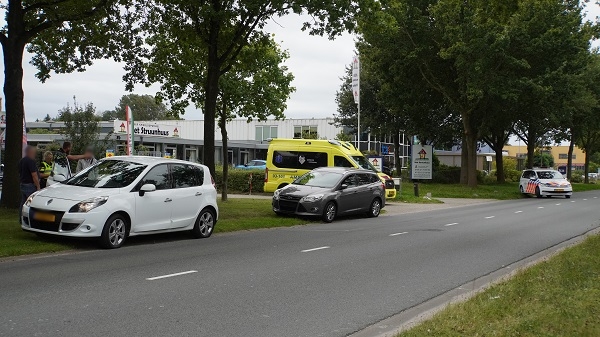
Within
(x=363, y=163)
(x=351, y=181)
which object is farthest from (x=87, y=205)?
(x=363, y=163)

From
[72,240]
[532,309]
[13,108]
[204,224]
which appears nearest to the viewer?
[532,309]

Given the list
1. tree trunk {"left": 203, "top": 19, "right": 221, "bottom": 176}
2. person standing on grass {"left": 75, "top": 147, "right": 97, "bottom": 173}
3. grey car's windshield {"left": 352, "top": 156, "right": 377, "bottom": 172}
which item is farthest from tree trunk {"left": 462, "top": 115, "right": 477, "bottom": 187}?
person standing on grass {"left": 75, "top": 147, "right": 97, "bottom": 173}

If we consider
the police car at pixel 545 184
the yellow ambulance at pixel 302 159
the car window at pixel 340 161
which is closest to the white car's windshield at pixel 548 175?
the police car at pixel 545 184

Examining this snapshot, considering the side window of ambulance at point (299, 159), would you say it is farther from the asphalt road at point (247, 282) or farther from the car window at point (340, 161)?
the asphalt road at point (247, 282)

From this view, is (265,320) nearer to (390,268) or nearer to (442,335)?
(442,335)

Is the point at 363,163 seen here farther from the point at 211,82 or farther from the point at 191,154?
the point at 191,154

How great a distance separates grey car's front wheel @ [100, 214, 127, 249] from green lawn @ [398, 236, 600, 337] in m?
6.42

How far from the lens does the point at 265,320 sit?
6.00 meters

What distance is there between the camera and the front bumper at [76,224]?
9.94m

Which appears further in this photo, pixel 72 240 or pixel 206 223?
pixel 206 223

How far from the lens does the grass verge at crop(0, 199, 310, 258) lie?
32.6ft

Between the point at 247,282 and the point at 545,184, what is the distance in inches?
1161

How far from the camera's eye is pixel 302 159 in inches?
920

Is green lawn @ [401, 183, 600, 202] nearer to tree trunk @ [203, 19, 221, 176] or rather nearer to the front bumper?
tree trunk @ [203, 19, 221, 176]
